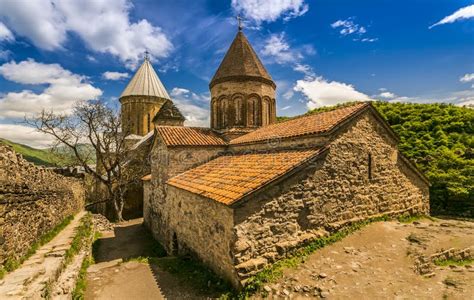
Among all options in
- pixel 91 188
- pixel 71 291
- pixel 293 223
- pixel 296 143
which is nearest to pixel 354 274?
pixel 293 223

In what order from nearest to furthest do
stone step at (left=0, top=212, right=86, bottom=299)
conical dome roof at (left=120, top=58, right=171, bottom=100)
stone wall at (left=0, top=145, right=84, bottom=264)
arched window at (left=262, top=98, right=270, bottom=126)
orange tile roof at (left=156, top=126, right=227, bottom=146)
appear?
stone step at (left=0, top=212, right=86, bottom=299)
stone wall at (left=0, top=145, right=84, bottom=264)
orange tile roof at (left=156, top=126, right=227, bottom=146)
arched window at (left=262, top=98, right=270, bottom=126)
conical dome roof at (left=120, top=58, right=171, bottom=100)

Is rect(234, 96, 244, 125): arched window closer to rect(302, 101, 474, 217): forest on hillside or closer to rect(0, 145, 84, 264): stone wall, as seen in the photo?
rect(0, 145, 84, 264): stone wall

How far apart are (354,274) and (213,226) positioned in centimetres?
351

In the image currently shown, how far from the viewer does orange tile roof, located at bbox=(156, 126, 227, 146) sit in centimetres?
1107

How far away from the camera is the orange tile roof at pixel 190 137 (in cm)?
1107

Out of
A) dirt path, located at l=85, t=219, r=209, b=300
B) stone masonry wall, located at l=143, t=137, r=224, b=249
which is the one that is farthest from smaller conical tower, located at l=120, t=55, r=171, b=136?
dirt path, located at l=85, t=219, r=209, b=300

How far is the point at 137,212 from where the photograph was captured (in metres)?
19.8

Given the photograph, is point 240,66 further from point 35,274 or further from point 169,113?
point 169,113

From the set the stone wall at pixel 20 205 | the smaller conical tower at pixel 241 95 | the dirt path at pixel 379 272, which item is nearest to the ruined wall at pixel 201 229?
the dirt path at pixel 379 272

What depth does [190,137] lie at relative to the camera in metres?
11.8

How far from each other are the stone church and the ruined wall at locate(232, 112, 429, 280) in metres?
0.03

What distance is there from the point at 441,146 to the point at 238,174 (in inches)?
598

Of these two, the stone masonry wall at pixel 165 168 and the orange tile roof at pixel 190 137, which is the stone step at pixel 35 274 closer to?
the stone masonry wall at pixel 165 168

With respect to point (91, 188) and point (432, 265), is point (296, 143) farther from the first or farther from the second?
point (91, 188)
